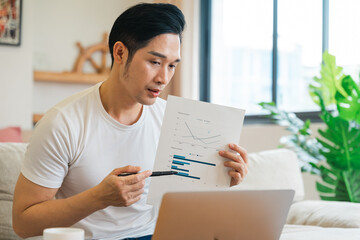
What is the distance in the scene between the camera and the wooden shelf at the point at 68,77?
4223 mm

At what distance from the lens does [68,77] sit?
4371 millimetres

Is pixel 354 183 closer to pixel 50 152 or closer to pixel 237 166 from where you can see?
pixel 237 166

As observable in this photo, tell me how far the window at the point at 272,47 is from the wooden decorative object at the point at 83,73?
967 mm

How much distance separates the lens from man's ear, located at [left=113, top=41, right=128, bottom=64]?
1.49 meters

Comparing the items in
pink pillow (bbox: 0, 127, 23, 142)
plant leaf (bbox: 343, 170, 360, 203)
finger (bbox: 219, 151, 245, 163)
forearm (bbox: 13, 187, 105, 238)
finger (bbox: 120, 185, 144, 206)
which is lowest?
plant leaf (bbox: 343, 170, 360, 203)

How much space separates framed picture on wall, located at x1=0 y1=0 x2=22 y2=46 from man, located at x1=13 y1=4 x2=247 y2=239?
2.61 meters

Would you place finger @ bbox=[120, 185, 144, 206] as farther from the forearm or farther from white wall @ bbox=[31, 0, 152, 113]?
white wall @ bbox=[31, 0, 152, 113]

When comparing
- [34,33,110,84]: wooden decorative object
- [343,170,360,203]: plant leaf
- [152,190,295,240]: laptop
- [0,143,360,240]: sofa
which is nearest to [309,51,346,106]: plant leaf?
[343,170,360,203]: plant leaf

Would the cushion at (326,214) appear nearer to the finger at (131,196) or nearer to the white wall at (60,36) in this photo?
the finger at (131,196)

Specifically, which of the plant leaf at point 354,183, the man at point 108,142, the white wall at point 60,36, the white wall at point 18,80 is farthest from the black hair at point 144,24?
the white wall at point 60,36

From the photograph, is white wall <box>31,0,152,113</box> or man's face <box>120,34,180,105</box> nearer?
man's face <box>120,34,180,105</box>

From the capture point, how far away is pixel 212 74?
4.39 m

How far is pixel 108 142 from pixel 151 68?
0.26 m

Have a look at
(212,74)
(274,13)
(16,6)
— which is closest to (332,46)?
(274,13)
